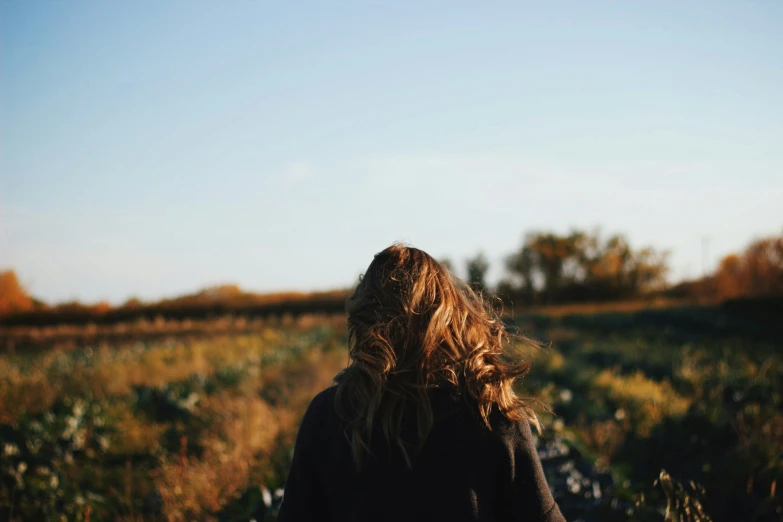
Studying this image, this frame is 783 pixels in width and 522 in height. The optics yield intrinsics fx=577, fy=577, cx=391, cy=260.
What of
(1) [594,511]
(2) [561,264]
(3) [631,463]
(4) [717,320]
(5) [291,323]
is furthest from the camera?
(2) [561,264]

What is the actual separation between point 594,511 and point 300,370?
8.58 metres

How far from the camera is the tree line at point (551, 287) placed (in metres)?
36.5

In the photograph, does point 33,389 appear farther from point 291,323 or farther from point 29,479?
point 291,323

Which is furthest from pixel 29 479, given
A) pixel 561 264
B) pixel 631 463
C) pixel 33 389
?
pixel 561 264

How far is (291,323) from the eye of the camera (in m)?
28.8

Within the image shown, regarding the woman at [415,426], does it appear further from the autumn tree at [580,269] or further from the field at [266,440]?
the autumn tree at [580,269]

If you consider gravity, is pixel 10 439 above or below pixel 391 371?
below

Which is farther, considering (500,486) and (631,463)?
(631,463)

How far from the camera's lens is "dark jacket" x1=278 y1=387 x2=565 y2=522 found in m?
1.90

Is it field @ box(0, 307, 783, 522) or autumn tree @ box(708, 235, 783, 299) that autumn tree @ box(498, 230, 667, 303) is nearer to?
autumn tree @ box(708, 235, 783, 299)

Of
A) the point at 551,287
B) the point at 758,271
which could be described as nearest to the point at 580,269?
the point at 551,287

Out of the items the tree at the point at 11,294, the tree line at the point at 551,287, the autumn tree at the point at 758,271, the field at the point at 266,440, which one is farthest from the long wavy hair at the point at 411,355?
the autumn tree at the point at 758,271

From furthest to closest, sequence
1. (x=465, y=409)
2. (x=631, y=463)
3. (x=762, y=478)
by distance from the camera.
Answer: (x=631, y=463) → (x=762, y=478) → (x=465, y=409)

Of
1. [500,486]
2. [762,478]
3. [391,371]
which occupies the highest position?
[391,371]
